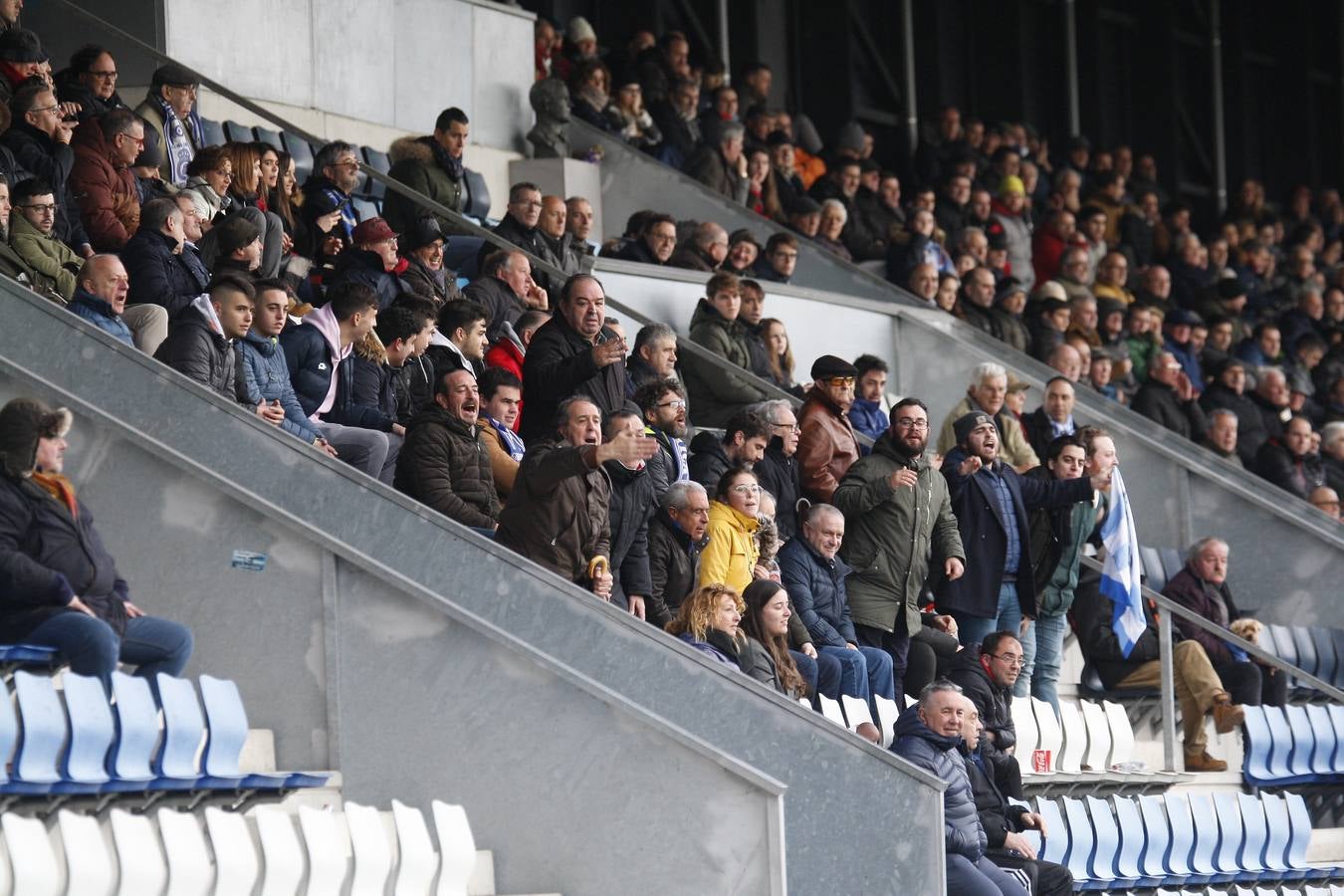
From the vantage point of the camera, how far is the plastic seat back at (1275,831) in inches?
406

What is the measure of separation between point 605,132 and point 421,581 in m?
7.73

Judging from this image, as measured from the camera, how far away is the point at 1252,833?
10.3 metres

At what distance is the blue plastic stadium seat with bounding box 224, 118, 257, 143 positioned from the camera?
11.7 m

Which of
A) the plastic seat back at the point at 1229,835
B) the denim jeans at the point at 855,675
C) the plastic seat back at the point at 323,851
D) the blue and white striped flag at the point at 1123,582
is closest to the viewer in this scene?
the plastic seat back at the point at 323,851

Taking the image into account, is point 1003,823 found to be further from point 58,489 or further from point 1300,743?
point 58,489

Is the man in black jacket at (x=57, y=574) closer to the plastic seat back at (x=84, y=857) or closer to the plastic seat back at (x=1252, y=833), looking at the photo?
the plastic seat back at (x=84, y=857)

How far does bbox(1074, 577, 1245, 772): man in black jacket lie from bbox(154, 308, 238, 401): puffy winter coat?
15.2ft

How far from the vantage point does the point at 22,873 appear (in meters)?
5.43

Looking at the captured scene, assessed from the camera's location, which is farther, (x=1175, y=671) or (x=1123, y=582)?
(x=1175, y=671)

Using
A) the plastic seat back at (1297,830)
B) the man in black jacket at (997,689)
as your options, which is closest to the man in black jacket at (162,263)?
the man in black jacket at (997,689)

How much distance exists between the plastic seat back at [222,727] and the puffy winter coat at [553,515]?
128 centimetres

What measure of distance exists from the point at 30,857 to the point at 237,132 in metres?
6.83

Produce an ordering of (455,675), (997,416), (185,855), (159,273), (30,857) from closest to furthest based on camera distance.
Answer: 1. (30,857)
2. (185,855)
3. (455,675)
4. (159,273)
5. (997,416)

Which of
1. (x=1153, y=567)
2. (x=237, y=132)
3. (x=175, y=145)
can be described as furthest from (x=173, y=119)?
(x=1153, y=567)
